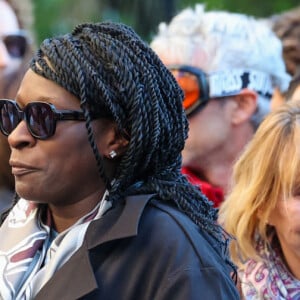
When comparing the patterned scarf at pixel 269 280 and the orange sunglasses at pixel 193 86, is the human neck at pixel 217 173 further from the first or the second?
the patterned scarf at pixel 269 280

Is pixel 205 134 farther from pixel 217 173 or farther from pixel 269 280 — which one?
pixel 269 280

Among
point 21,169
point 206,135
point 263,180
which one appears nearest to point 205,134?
point 206,135

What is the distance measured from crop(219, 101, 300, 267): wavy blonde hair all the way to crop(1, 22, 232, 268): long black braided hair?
509mm

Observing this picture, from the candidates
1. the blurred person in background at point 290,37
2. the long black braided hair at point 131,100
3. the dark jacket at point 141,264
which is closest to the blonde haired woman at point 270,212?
the long black braided hair at point 131,100

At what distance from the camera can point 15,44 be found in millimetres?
3623

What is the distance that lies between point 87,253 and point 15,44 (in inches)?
75.6

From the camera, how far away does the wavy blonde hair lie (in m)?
2.56

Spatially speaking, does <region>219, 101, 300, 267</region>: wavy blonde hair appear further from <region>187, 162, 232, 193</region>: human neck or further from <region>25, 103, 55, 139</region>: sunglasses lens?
<region>25, 103, 55, 139</region>: sunglasses lens

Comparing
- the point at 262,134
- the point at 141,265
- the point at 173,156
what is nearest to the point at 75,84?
the point at 173,156

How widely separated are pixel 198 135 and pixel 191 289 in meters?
1.63

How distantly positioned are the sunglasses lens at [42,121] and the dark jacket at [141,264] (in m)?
0.26

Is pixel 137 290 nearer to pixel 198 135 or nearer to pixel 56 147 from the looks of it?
pixel 56 147

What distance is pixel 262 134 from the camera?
2.70 meters

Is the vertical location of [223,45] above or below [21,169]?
below
